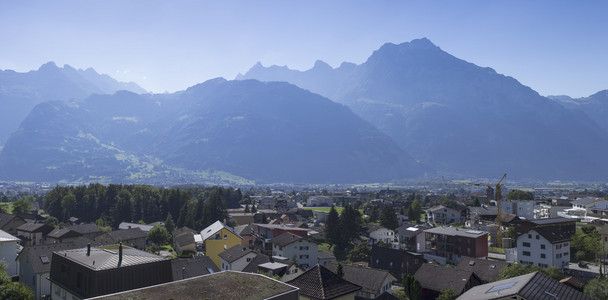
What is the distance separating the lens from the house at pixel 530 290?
71.9ft

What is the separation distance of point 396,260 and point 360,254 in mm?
7431

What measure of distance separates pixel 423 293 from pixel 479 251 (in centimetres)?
2045

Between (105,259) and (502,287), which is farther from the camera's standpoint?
(105,259)

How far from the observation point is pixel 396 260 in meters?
52.4

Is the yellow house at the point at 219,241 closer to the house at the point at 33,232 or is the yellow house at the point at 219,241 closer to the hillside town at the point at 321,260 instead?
the hillside town at the point at 321,260

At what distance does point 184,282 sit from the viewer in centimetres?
2003

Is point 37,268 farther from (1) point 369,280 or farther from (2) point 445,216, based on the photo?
(2) point 445,216

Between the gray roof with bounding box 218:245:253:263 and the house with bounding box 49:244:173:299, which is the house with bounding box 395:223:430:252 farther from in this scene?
the house with bounding box 49:244:173:299

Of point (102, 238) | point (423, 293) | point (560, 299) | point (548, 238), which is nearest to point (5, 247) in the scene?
point (102, 238)

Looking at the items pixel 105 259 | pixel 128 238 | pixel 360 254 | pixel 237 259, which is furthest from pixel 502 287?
pixel 128 238

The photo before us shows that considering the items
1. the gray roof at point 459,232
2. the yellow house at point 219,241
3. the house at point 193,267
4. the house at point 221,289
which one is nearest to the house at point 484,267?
the gray roof at point 459,232

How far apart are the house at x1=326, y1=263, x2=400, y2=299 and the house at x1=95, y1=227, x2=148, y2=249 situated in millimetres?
34648

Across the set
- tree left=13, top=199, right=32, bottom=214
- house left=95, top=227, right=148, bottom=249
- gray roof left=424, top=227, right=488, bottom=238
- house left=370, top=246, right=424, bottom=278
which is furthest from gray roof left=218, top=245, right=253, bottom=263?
tree left=13, top=199, right=32, bottom=214

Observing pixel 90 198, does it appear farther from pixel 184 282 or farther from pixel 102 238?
pixel 184 282
